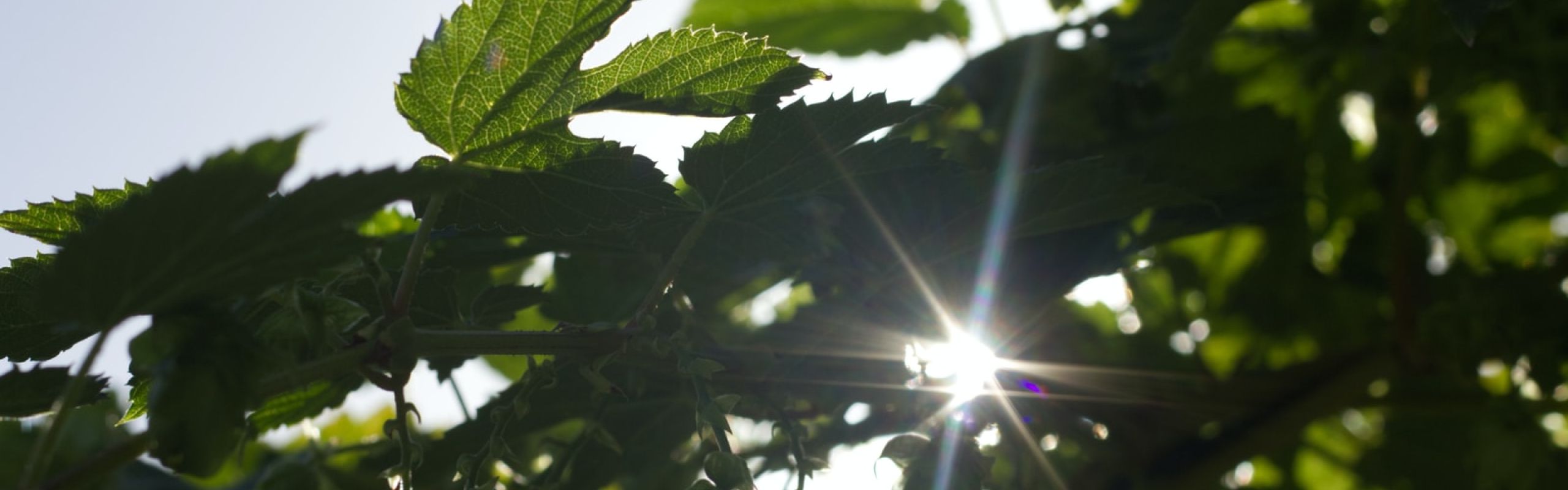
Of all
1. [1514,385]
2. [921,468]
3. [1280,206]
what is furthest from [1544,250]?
[921,468]

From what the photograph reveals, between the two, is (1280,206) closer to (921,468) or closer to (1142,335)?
(921,468)

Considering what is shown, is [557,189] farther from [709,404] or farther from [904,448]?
[904,448]

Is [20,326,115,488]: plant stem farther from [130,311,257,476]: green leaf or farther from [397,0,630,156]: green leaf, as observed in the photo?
[397,0,630,156]: green leaf

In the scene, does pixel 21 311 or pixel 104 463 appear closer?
pixel 104 463

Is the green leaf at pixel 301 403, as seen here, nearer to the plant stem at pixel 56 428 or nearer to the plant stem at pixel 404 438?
the plant stem at pixel 404 438

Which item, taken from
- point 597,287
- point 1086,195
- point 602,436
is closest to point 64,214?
point 602,436

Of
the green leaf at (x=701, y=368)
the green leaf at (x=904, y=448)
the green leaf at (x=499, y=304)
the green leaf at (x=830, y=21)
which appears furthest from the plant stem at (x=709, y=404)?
the green leaf at (x=830, y=21)

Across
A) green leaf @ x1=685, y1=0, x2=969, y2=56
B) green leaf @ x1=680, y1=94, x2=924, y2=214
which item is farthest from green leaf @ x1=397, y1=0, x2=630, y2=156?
green leaf @ x1=685, y1=0, x2=969, y2=56
